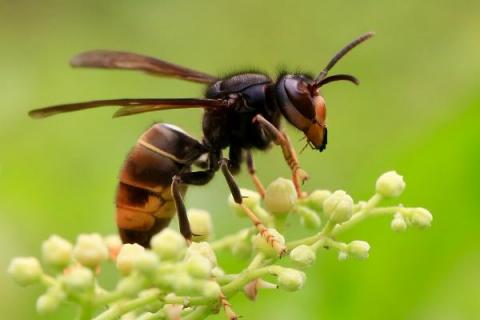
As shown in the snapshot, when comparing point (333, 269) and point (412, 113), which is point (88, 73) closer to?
point (412, 113)

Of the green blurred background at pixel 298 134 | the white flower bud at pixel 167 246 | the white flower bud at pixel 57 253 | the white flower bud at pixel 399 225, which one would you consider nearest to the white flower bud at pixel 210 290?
the white flower bud at pixel 167 246

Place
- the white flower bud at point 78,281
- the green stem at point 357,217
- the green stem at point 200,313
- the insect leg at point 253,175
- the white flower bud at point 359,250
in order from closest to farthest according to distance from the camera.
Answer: the white flower bud at point 78,281 < the green stem at point 200,313 < the white flower bud at point 359,250 < the green stem at point 357,217 < the insect leg at point 253,175

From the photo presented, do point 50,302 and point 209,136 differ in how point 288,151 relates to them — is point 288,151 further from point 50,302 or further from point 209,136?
point 50,302

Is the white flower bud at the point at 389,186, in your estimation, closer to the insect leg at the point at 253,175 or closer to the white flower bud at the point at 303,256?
the white flower bud at the point at 303,256

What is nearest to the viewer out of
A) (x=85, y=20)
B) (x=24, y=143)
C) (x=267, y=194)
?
(x=267, y=194)

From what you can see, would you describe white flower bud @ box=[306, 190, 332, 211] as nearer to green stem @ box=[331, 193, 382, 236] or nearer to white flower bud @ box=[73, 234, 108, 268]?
green stem @ box=[331, 193, 382, 236]

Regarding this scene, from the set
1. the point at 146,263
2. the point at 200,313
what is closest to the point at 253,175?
the point at 200,313

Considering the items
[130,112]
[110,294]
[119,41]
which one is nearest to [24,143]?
[130,112]
